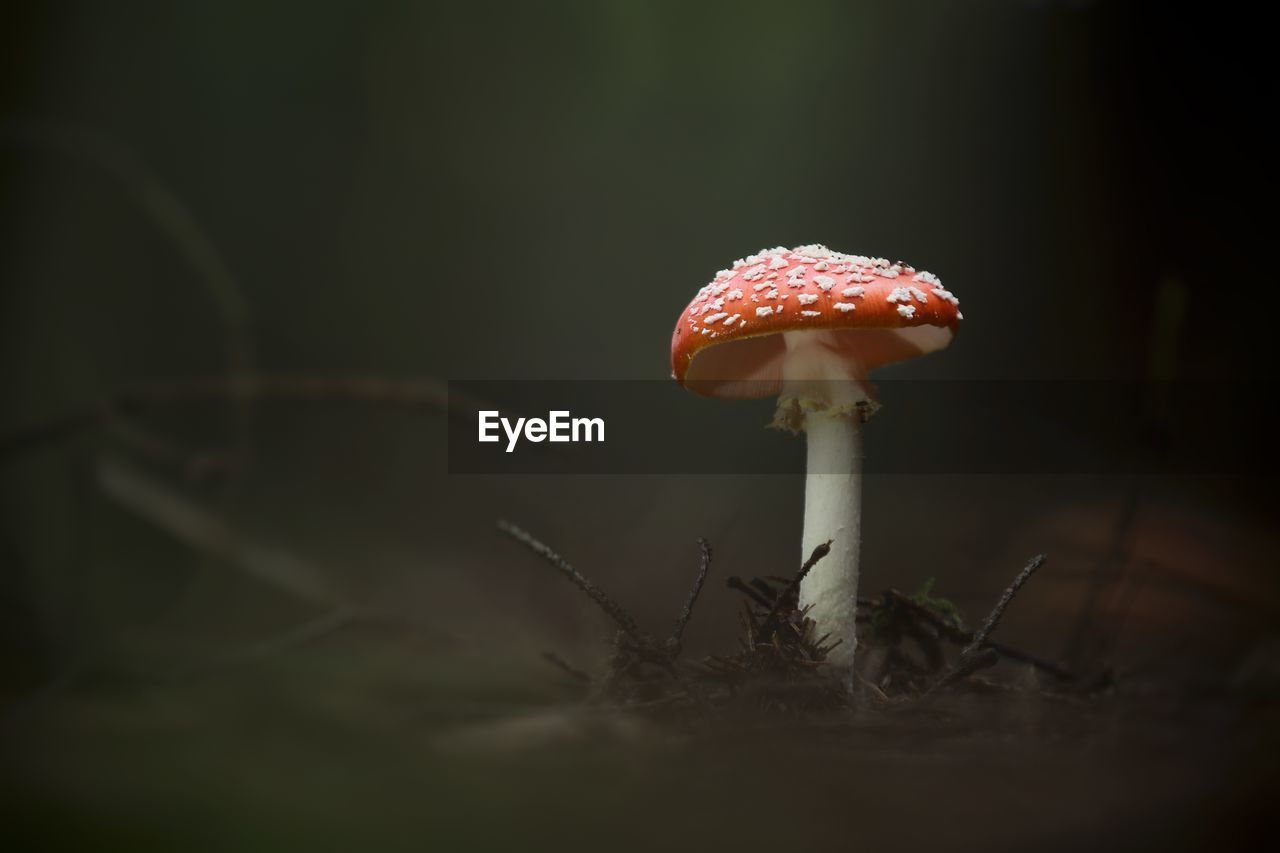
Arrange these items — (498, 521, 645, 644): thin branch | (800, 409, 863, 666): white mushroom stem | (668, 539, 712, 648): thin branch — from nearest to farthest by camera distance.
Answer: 1. (498, 521, 645, 644): thin branch
2. (668, 539, 712, 648): thin branch
3. (800, 409, 863, 666): white mushroom stem

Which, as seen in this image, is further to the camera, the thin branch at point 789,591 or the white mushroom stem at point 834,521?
the white mushroom stem at point 834,521

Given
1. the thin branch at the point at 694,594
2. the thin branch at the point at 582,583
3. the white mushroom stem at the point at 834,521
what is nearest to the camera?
the thin branch at the point at 582,583

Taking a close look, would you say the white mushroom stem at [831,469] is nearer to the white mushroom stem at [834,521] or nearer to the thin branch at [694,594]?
the white mushroom stem at [834,521]

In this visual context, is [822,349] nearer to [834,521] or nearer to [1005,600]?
[834,521]

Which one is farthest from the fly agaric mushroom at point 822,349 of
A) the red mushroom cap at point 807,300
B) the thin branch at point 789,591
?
the thin branch at point 789,591

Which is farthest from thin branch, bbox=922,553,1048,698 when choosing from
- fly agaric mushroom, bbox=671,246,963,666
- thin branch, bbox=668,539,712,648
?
thin branch, bbox=668,539,712,648

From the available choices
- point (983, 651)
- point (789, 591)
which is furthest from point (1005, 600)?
point (789, 591)

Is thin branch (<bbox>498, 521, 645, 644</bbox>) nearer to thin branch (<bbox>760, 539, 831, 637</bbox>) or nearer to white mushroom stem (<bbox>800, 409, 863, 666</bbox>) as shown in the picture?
thin branch (<bbox>760, 539, 831, 637</bbox>)
